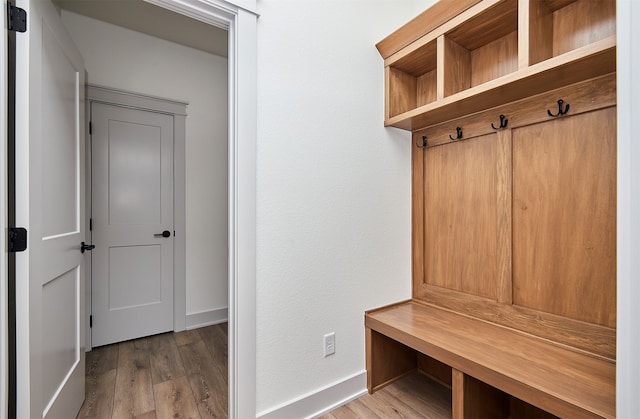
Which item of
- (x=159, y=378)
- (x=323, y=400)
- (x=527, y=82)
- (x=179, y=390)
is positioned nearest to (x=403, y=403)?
(x=323, y=400)

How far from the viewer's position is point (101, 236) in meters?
2.53

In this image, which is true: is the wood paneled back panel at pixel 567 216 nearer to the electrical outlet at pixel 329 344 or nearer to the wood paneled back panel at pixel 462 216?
the wood paneled back panel at pixel 462 216

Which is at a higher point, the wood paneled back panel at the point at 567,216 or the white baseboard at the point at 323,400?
the wood paneled back panel at the point at 567,216

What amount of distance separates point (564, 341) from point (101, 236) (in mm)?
3176

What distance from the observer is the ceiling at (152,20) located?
2334 mm

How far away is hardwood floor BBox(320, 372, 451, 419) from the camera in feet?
5.36

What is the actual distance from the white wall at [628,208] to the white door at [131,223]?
2959 millimetres

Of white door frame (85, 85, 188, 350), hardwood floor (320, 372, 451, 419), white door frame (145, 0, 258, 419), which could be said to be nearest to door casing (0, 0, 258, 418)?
white door frame (145, 0, 258, 419)

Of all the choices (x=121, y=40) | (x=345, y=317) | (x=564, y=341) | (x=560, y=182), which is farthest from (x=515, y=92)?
(x=121, y=40)

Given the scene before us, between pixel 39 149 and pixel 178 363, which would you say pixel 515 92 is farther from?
pixel 178 363

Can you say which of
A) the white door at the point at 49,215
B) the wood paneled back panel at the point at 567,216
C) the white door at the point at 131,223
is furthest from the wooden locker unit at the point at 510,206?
the white door at the point at 131,223

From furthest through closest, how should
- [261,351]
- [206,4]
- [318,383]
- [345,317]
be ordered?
[345,317] < [318,383] < [261,351] < [206,4]

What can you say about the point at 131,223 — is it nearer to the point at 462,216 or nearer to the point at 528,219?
the point at 462,216

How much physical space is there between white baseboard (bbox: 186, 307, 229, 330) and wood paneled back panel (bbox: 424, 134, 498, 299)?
2.06 meters
